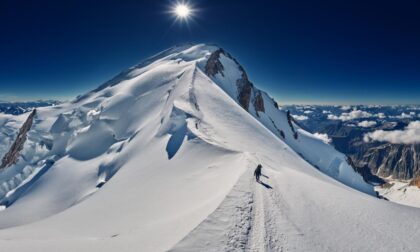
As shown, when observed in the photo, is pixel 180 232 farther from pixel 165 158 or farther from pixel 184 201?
pixel 165 158

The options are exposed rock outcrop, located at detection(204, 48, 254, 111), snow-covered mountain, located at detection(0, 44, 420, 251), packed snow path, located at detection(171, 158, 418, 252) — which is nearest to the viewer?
packed snow path, located at detection(171, 158, 418, 252)

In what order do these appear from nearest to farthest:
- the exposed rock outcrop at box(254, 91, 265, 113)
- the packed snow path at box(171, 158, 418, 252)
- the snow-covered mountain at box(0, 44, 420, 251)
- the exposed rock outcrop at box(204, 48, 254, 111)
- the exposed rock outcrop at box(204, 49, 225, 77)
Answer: the packed snow path at box(171, 158, 418, 252), the snow-covered mountain at box(0, 44, 420, 251), the exposed rock outcrop at box(204, 49, 225, 77), the exposed rock outcrop at box(204, 48, 254, 111), the exposed rock outcrop at box(254, 91, 265, 113)

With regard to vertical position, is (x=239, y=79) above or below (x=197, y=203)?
above

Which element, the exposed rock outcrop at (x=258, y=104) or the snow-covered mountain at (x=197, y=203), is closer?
the snow-covered mountain at (x=197, y=203)

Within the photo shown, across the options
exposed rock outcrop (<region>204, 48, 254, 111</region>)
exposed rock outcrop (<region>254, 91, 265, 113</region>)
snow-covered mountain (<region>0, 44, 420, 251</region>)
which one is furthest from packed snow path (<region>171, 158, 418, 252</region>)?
exposed rock outcrop (<region>254, 91, 265, 113</region>)

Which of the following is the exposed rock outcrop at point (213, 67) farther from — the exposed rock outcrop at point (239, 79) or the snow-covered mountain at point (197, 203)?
the snow-covered mountain at point (197, 203)

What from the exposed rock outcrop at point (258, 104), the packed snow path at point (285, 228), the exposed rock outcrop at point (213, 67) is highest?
the exposed rock outcrop at point (213, 67)

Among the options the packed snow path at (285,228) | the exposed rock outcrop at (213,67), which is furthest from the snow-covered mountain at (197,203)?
the exposed rock outcrop at (213,67)

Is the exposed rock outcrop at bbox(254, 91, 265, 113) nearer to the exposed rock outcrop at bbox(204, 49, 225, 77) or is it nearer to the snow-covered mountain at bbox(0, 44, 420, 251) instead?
the exposed rock outcrop at bbox(204, 49, 225, 77)

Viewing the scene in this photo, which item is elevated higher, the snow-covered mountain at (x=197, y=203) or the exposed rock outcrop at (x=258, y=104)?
the exposed rock outcrop at (x=258, y=104)

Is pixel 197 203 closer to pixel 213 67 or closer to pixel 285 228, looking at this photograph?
pixel 285 228

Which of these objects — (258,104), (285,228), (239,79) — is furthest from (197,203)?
(258,104)
